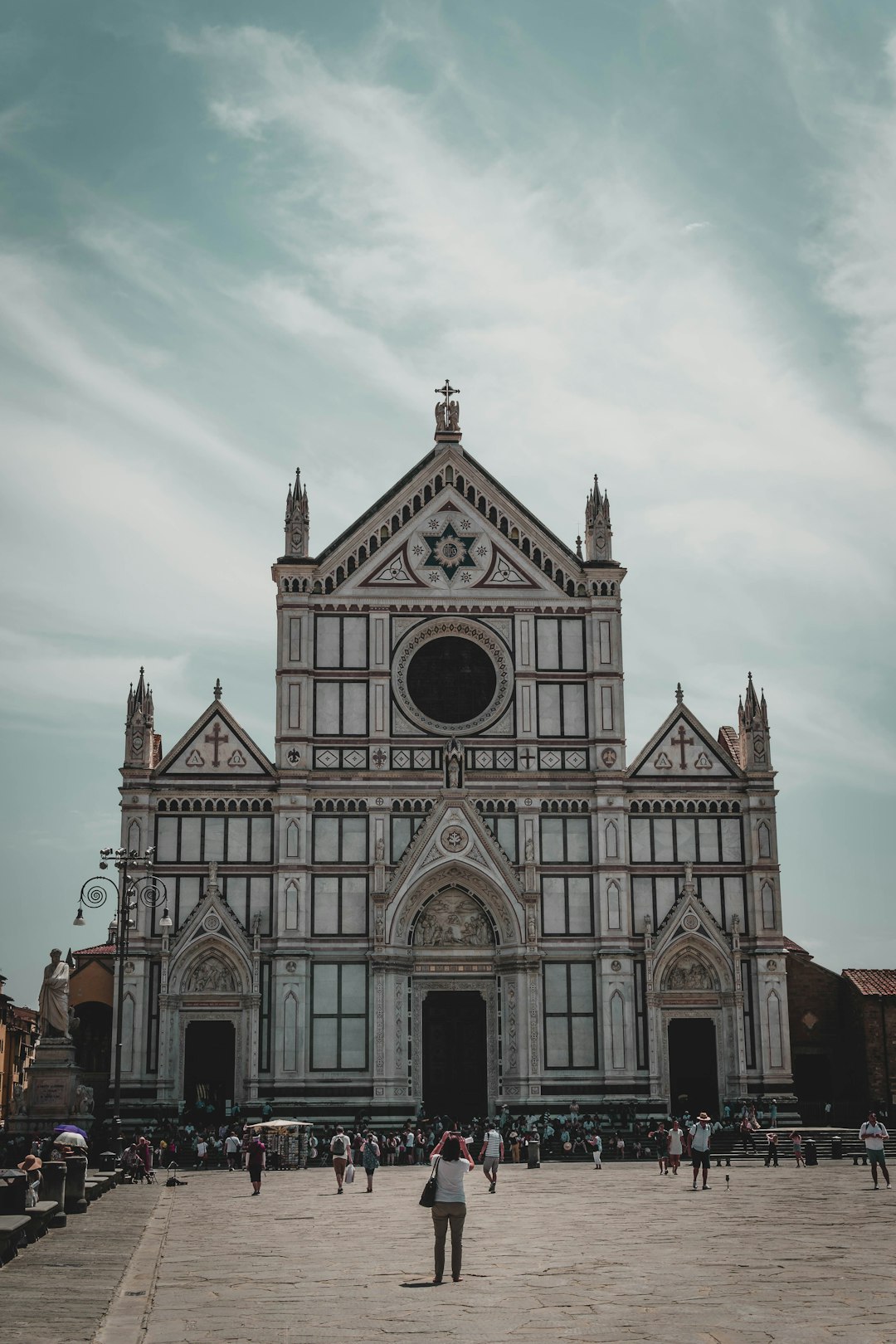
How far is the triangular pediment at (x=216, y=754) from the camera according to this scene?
5009 centimetres

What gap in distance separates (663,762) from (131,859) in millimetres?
19573

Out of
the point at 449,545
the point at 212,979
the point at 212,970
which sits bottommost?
the point at 212,979

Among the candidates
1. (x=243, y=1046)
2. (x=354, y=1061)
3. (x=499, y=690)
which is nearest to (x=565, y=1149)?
(x=354, y=1061)

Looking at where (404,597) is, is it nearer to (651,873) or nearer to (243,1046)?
(651,873)

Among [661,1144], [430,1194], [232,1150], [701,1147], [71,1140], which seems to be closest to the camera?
[430,1194]

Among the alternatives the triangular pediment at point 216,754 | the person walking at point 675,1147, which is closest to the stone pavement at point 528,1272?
the person walking at point 675,1147

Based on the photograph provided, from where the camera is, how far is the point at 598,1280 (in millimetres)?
15492

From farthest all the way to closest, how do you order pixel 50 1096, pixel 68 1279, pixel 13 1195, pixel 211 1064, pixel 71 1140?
pixel 211 1064, pixel 50 1096, pixel 71 1140, pixel 13 1195, pixel 68 1279

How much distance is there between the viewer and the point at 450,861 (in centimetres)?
4969

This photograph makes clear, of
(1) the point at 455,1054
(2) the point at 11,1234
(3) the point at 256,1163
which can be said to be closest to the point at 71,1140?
(3) the point at 256,1163

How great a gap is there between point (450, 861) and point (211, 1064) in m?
9.73

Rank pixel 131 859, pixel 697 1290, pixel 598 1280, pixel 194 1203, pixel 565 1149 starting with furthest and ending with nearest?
pixel 565 1149 → pixel 131 859 → pixel 194 1203 → pixel 598 1280 → pixel 697 1290

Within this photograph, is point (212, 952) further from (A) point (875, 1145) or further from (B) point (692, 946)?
(A) point (875, 1145)

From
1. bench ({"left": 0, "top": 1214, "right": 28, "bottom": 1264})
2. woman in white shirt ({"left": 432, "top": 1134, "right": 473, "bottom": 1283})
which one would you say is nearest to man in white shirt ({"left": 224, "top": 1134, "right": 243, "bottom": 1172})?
bench ({"left": 0, "top": 1214, "right": 28, "bottom": 1264})
